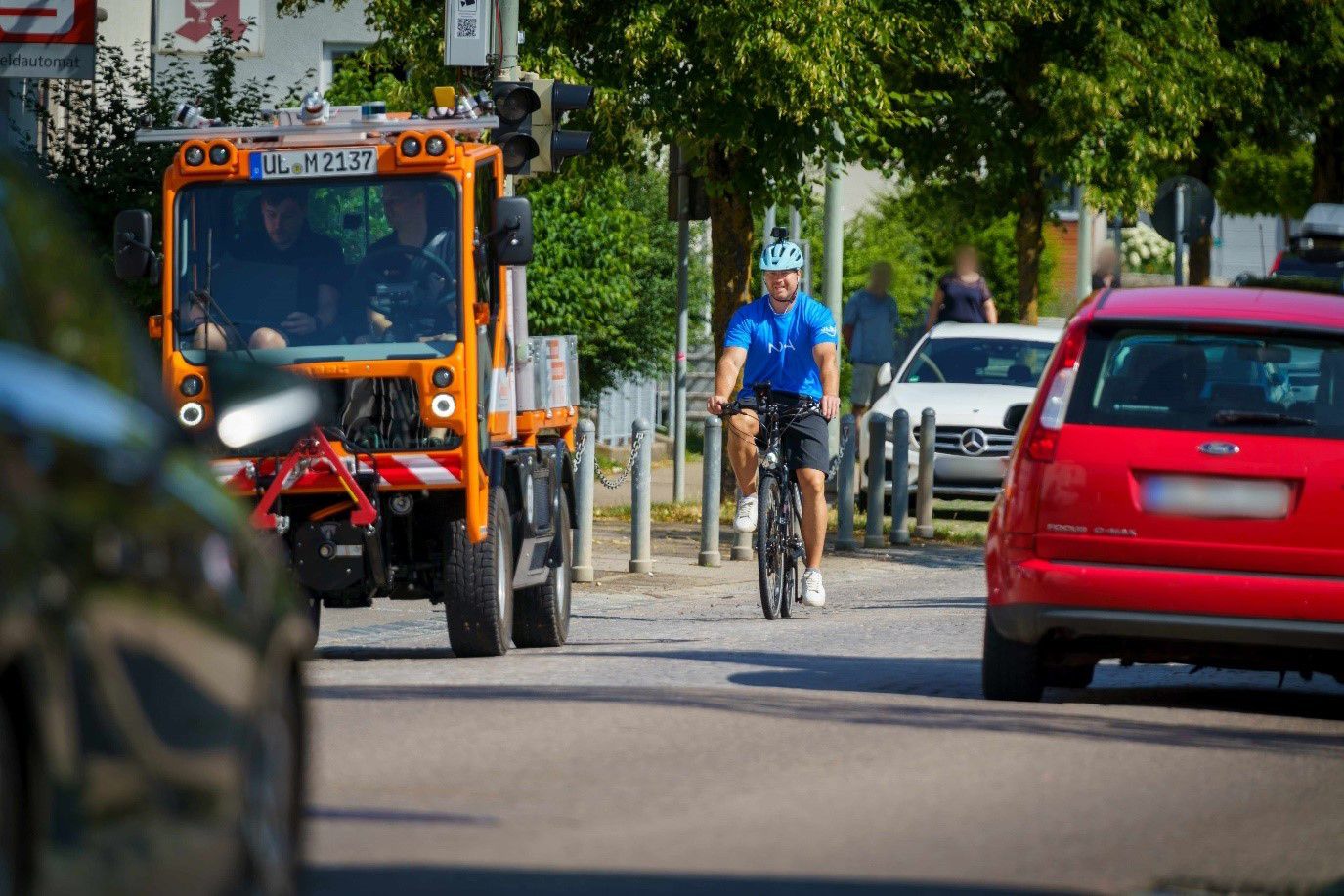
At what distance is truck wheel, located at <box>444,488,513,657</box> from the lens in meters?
10.8

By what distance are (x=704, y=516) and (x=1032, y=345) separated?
257 inches

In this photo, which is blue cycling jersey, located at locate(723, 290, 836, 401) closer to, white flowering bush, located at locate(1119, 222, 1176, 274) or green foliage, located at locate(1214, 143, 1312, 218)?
green foliage, located at locate(1214, 143, 1312, 218)

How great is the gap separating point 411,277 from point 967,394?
36.1 ft

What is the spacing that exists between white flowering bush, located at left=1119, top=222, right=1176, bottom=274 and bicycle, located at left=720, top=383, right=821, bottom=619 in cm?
5552

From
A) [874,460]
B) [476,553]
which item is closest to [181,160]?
[476,553]

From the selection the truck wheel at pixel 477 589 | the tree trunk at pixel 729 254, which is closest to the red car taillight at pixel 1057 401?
the truck wheel at pixel 477 589

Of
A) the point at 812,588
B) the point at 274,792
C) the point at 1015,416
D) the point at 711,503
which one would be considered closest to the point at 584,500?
the point at 711,503

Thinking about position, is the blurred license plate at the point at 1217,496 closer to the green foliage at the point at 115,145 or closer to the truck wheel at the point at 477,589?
the truck wheel at the point at 477,589

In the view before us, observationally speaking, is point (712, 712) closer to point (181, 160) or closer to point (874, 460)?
point (181, 160)

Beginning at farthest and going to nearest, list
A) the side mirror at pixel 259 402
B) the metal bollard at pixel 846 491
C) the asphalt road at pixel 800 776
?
the metal bollard at pixel 846 491, the asphalt road at pixel 800 776, the side mirror at pixel 259 402

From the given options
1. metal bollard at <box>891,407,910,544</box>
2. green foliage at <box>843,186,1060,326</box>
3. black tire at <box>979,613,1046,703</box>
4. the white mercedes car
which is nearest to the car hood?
the white mercedes car

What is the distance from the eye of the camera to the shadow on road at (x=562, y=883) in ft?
17.7

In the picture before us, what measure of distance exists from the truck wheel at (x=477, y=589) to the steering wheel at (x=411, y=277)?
0.91 meters

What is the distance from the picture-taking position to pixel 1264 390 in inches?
351
